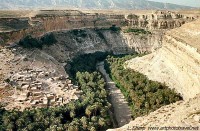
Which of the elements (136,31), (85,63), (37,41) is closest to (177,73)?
(85,63)

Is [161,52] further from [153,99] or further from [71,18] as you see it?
[71,18]

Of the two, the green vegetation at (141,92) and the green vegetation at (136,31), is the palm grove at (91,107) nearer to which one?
the green vegetation at (141,92)

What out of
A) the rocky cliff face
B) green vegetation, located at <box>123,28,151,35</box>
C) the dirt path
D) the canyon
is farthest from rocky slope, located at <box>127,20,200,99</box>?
green vegetation, located at <box>123,28,151,35</box>

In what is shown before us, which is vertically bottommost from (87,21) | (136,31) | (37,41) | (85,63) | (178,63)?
(85,63)

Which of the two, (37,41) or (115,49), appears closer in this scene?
(37,41)

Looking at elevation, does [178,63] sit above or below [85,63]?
above

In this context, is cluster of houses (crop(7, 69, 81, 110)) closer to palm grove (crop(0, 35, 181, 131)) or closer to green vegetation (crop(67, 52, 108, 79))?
palm grove (crop(0, 35, 181, 131))

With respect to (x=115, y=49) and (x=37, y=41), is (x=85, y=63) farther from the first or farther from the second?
(x=115, y=49)

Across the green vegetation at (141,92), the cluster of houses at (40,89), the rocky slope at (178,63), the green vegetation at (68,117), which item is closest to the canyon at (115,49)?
the rocky slope at (178,63)
